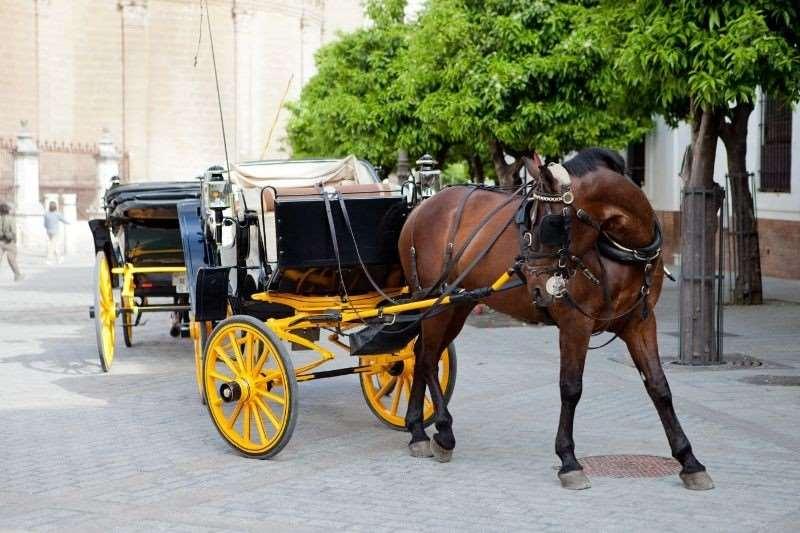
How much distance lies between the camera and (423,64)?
19.9m

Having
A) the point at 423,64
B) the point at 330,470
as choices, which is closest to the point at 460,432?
the point at 330,470

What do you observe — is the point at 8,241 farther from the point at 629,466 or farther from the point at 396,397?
the point at 629,466

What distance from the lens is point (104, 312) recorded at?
11.8 metres

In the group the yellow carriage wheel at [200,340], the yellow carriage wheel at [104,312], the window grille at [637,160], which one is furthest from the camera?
the window grille at [637,160]

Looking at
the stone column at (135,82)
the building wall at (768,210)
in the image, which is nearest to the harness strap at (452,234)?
the building wall at (768,210)

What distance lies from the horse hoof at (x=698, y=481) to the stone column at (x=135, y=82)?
43.9 meters

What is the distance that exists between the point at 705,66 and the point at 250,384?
6.21 meters

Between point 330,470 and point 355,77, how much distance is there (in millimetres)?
20841

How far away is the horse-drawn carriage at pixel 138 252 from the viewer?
39.0ft

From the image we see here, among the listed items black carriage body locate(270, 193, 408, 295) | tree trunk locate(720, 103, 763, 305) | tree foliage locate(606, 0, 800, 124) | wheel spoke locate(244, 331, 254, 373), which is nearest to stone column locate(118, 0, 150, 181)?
tree trunk locate(720, 103, 763, 305)

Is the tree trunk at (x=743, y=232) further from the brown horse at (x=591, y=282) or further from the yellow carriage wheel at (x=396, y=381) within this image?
the brown horse at (x=591, y=282)

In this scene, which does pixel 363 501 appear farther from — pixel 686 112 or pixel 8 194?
pixel 8 194

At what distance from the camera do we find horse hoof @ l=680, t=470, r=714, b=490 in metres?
6.82

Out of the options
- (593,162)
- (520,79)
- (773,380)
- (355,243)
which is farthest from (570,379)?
(520,79)
